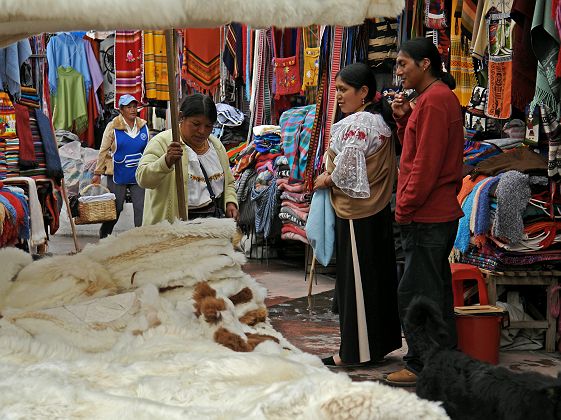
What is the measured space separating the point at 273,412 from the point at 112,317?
0.97 metres

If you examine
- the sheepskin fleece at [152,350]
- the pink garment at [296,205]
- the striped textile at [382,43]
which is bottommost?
the pink garment at [296,205]

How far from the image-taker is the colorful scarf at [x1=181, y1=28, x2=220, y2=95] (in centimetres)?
1097

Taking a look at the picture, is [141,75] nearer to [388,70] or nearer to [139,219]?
[139,219]

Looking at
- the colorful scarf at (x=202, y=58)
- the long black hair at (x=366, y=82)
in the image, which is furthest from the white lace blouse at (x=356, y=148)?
the colorful scarf at (x=202, y=58)

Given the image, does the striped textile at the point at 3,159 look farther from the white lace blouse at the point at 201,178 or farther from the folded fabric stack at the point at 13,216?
the white lace blouse at the point at 201,178

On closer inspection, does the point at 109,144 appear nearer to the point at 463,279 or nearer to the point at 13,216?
the point at 13,216

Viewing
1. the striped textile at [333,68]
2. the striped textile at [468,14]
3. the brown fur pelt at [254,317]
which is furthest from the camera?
the striped textile at [333,68]

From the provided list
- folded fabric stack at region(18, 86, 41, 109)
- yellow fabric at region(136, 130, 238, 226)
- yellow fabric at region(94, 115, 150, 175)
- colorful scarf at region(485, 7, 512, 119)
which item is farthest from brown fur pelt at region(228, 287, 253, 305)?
yellow fabric at region(94, 115, 150, 175)

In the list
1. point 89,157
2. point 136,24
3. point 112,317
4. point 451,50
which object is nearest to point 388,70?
point 451,50

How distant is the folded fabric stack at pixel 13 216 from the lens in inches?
203

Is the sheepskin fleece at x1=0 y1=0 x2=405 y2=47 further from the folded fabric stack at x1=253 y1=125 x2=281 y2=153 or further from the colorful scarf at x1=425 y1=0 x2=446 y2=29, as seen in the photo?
the folded fabric stack at x1=253 y1=125 x2=281 y2=153

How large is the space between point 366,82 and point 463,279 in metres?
1.57

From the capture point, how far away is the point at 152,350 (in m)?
2.30

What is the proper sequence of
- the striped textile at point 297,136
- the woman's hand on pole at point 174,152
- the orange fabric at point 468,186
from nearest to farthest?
1. the woman's hand on pole at point 174,152
2. the orange fabric at point 468,186
3. the striped textile at point 297,136
